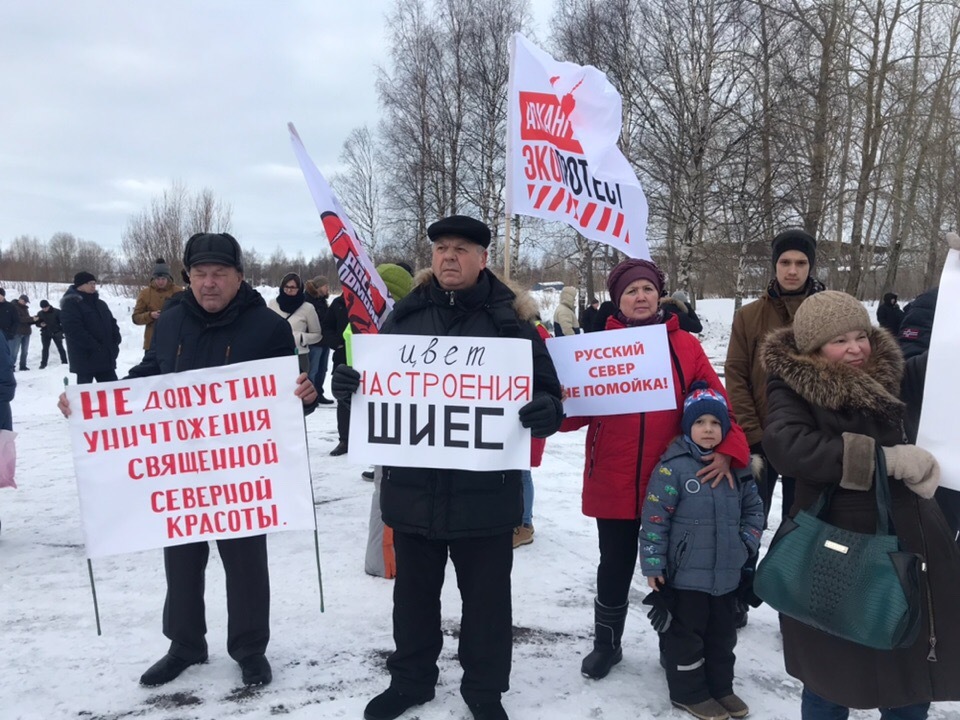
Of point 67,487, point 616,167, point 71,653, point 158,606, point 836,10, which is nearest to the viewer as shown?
point 71,653

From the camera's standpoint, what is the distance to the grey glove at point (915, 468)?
2070mm

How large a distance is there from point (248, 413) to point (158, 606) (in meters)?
1.71

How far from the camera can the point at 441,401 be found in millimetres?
2811

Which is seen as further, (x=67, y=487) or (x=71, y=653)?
(x=67, y=487)

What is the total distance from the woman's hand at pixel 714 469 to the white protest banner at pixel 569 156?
167 cm

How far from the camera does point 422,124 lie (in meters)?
22.7

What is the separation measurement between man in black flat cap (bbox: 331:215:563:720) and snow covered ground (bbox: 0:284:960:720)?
0.22 metres

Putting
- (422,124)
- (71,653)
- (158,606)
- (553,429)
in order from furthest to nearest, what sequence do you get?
(422,124), (158,606), (71,653), (553,429)

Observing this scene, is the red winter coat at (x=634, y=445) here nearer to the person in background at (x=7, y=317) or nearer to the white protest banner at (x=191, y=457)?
the white protest banner at (x=191, y=457)

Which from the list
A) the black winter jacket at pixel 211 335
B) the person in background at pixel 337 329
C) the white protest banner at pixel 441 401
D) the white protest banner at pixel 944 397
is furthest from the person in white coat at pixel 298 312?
the white protest banner at pixel 944 397

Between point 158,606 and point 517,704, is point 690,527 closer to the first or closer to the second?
point 517,704

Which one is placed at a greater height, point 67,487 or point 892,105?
point 892,105

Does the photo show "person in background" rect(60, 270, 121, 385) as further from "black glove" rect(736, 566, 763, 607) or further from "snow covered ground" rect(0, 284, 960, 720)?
"black glove" rect(736, 566, 763, 607)

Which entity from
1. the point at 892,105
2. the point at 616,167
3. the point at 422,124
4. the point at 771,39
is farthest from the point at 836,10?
the point at 616,167
